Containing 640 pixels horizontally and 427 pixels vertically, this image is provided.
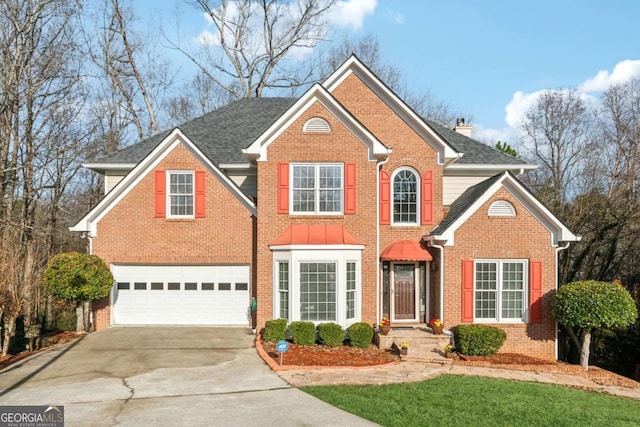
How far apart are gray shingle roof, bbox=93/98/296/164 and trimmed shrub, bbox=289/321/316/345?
6887 millimetres

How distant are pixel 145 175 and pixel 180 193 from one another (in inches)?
53.9

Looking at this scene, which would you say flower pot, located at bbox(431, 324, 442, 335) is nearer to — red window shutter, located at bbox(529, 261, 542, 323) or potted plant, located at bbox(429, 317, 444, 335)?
potted plant, located at bbox(429, 317, 444, 335)

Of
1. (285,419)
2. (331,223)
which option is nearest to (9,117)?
(331,223)

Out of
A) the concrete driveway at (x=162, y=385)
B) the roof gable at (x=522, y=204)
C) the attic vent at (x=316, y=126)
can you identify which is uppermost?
the attic vent at (x=316, y=126)

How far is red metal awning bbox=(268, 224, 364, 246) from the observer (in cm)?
1527

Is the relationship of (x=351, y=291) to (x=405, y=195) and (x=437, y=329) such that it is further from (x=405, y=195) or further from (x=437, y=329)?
(x=405, y=195)

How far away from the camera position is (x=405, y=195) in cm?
1709

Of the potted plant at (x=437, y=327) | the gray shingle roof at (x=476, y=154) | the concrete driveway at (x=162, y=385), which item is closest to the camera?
the concrete driveway at (x=162, y=385)

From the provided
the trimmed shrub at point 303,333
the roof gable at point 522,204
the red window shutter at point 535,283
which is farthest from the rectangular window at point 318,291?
the red window shutter at point 535,283

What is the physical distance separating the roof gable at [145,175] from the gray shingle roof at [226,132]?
46cm

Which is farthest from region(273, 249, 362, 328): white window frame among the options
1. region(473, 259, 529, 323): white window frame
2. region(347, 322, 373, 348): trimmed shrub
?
region(473, 259, 529, 323): white window frame

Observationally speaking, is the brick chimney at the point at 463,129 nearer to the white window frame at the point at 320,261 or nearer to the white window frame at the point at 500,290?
the white window frame at the point at 500,290

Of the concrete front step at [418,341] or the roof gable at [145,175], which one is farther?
the roof gable at [145,175]

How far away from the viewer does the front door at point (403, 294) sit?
55.8 ft
